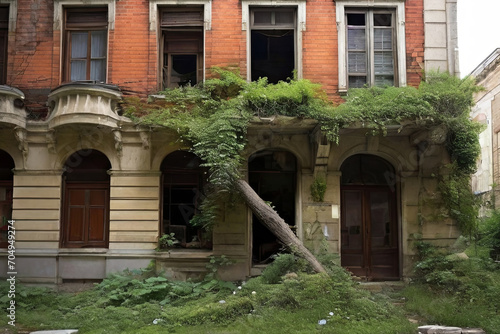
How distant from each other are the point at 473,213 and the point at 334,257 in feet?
11.8

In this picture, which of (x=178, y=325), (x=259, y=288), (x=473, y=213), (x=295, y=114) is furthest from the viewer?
(x=473, y=213)

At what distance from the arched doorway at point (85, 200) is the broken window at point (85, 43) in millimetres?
2102

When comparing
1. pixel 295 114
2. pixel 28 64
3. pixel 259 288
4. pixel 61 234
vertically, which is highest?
pixel 28 64

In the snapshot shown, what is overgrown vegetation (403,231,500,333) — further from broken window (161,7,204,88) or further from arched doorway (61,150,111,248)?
arched doorway (61,150,111,248)

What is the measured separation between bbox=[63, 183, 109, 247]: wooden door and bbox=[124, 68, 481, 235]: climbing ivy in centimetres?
226

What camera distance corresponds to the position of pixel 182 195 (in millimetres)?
11938

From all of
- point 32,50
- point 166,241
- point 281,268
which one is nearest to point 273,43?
point 166,241

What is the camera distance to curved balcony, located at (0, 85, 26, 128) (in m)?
11.0

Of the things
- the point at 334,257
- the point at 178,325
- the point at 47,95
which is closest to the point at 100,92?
the point at 47,95

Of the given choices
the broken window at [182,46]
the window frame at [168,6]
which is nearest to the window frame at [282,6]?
the window frame at [168,6]

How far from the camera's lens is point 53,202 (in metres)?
11.5

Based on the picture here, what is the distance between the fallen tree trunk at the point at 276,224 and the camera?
9.73 meters

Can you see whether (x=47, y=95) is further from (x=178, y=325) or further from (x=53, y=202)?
(x=178, y=325)

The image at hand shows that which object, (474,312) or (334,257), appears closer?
(474,312)
